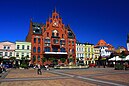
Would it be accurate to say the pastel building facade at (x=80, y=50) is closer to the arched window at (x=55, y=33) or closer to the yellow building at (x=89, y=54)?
the yellow building at (x=89, y=54)

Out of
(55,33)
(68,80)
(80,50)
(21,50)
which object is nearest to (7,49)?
(21,50)

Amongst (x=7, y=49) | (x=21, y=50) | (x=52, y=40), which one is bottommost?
(x=21, y=50)

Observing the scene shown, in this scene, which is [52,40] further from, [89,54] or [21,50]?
[89,54]

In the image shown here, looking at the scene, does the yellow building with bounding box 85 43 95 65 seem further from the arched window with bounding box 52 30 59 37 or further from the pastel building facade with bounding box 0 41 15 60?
the pastel building facade with bounding box 0 41 15 60

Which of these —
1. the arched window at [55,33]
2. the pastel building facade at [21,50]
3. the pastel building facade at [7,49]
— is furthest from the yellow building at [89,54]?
the pastel building facade at [7,49]

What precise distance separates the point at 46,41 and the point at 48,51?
416cm

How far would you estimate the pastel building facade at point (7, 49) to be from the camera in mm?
63991

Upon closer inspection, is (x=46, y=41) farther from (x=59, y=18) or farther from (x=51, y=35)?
(x=59, y=18)

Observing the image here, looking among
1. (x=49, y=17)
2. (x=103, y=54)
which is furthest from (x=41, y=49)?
(x=103, y=54)

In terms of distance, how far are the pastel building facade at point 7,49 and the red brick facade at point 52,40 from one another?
296 inches

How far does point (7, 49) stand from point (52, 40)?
59.3ft

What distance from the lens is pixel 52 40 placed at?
7144cm

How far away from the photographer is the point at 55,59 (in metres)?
69.2

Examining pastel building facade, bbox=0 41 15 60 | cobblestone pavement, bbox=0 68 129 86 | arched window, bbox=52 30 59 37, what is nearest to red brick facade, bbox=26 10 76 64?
arched window, bbox=52 30 59 37
